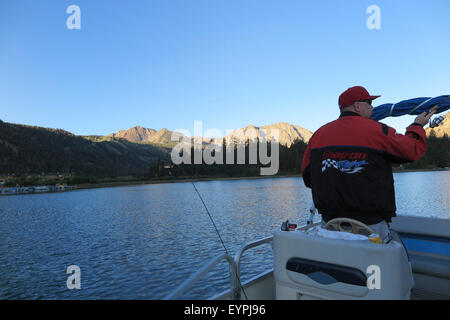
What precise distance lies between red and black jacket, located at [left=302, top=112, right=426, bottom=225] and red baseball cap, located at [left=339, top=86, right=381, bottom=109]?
203mm

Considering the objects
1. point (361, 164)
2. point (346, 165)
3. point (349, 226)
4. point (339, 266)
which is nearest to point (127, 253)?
point (349, 226)

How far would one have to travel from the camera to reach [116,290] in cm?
1267

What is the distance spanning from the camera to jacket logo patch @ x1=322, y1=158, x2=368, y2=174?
9.47 feet

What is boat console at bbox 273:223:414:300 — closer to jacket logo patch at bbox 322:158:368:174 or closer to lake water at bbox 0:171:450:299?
jacket logo patch at bbox 322:158:368:174

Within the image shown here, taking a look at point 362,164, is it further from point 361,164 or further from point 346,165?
point 346,165

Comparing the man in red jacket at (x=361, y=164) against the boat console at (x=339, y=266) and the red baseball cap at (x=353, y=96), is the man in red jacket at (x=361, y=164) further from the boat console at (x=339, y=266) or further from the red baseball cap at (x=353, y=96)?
the boat console at (x=339, y=266)

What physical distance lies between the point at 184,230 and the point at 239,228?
457cm

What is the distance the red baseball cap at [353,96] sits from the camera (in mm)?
3268

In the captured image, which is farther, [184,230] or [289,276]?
[184,230]

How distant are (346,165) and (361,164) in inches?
5.2

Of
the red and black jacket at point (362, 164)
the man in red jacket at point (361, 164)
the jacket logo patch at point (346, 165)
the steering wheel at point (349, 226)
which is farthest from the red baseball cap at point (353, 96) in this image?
the steering wheel at point (349, 226)

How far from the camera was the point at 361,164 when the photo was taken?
2.89 meters
